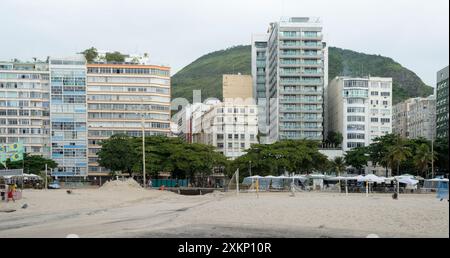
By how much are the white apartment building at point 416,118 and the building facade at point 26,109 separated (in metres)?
87.7

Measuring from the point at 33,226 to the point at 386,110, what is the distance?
11792cm

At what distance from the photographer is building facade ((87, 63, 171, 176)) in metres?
122

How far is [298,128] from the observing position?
129 meters

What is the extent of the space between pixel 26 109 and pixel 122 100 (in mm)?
19202

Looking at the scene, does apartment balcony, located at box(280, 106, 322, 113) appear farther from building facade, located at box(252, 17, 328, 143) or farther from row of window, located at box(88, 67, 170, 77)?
row of window, located at box(88, 67, 170, 77)

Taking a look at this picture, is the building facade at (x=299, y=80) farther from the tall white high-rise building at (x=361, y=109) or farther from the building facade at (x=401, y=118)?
the building facade at (x=401, y=118)

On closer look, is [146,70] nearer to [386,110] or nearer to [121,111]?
[121,111]

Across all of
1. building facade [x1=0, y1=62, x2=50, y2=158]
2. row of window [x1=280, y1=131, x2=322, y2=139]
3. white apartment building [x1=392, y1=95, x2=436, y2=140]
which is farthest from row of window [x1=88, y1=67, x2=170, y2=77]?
white apartment building [x1=392, y1=95, x2=436, y2=140]

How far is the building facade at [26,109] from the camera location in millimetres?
119250

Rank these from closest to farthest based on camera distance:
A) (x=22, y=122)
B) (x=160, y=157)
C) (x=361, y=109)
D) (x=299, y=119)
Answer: (x=160, y=157) → (x=22, y=122) → (x=299, y=119) → (x=361, y=109)

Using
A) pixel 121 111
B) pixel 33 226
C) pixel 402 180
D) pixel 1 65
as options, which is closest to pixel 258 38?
pixel 121 111

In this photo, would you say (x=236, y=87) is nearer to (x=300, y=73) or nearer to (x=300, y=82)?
(x=300, y=82)

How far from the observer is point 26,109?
394ft

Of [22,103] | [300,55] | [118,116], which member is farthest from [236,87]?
[22,103]
